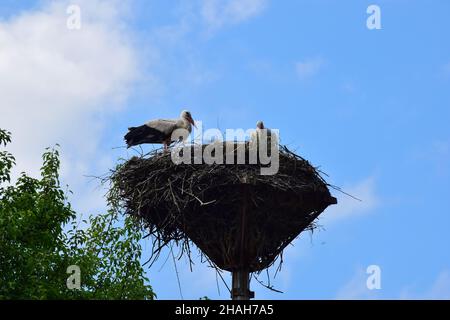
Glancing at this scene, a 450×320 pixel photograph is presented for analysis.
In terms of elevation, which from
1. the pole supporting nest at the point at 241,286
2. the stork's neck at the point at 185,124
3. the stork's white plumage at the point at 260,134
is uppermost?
the stork's neck at the point at 185,124

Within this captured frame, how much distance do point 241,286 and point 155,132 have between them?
3.54 metres

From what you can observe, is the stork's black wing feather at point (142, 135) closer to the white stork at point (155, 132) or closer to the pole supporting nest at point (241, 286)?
the white stork at point (155, 132)

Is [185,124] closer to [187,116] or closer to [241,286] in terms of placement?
[187,116]

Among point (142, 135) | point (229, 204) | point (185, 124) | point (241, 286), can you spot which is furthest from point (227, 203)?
point (185, 124)

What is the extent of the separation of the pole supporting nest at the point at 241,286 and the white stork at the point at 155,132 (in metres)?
2.87

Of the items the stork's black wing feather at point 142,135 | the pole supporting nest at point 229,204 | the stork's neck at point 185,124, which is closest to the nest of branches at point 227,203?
the pole supporting nest at point 229,204

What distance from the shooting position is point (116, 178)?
608 inches

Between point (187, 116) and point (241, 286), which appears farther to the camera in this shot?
point (187, 116)

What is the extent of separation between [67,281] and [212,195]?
4.86m

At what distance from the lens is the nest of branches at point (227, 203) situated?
14.6 metres

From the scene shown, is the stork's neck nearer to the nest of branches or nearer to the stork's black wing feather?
the stork's black wing feather

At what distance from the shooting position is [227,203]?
14.8m
